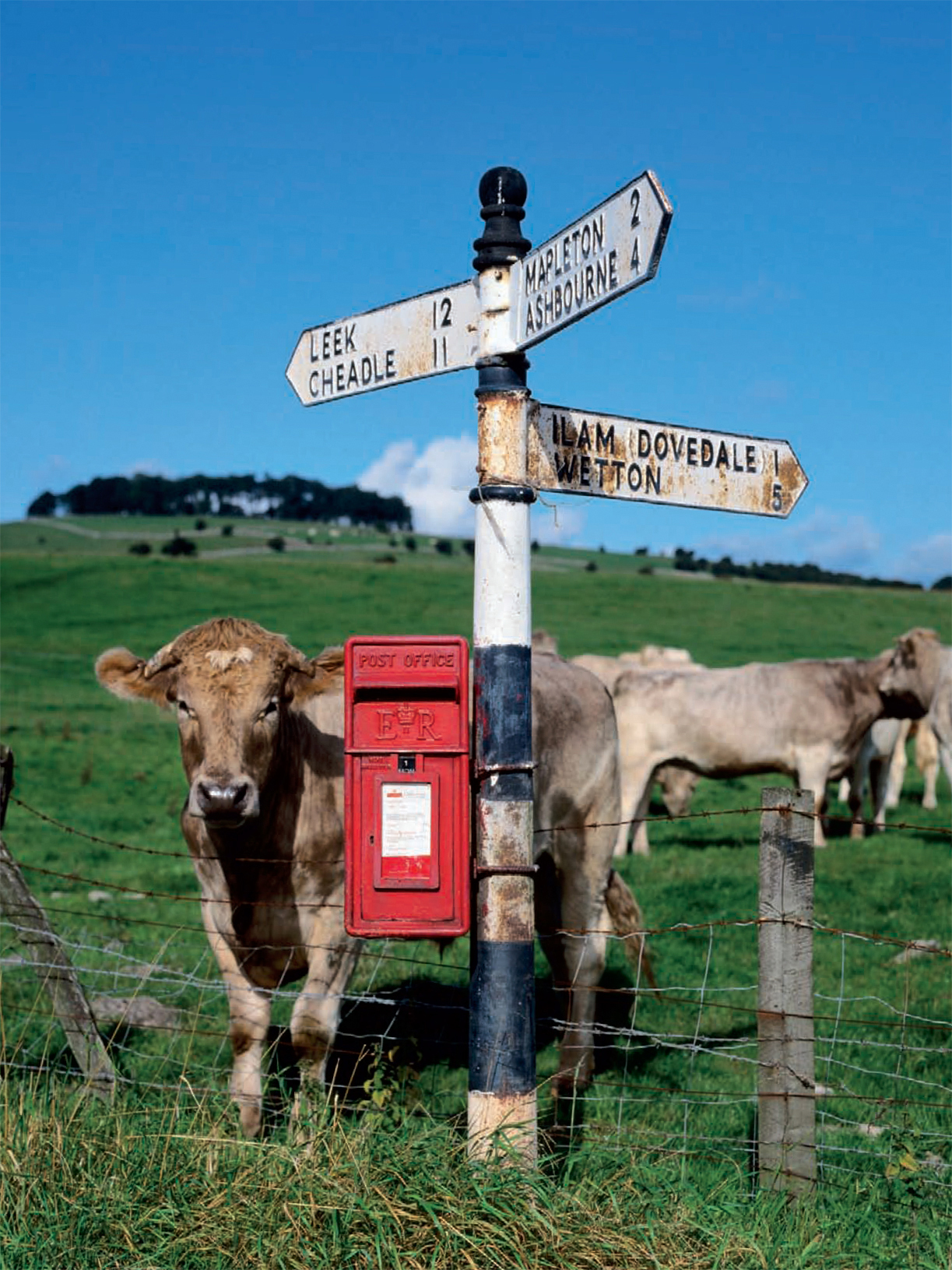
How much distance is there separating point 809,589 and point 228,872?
6424cm

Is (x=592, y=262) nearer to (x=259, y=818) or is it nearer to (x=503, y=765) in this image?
(x=503, y=765)

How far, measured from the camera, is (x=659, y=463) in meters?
4.47

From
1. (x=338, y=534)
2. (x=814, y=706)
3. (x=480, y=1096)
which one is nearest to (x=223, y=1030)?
(x=480, y=1096)

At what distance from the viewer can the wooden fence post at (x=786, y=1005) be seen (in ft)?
14.3

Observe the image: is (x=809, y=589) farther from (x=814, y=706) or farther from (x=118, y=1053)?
(x=118, y=1053)

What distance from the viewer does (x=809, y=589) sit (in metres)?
67.5

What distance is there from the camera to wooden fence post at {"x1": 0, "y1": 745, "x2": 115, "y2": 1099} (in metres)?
5.49

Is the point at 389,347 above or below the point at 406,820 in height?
above

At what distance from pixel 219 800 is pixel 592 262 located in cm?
250

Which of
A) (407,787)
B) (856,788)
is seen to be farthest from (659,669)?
(407,787)

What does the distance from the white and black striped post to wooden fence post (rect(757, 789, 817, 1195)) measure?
2.58 feet

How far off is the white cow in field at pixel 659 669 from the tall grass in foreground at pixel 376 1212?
10129mm

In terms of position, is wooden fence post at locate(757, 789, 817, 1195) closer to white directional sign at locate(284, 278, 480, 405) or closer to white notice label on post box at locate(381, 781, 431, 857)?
white notice label on post box at locate(381, 781, 431, 857)

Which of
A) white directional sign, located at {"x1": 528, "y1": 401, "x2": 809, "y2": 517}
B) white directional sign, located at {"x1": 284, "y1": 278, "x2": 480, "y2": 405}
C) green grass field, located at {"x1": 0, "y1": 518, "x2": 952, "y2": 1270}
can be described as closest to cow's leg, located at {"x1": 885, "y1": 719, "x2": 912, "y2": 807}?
green grass field, located at {"x1": 0, "y1": 518, "x2": 952, "y2": 1270}
